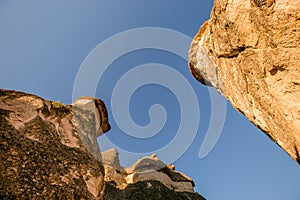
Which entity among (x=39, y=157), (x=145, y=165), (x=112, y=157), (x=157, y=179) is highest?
(x=112, y=157)

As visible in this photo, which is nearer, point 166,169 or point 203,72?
point 203,72

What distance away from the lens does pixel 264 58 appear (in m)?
6.51

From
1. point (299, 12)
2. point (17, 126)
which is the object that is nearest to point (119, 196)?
point (17, 126)

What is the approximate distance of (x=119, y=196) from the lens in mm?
16156

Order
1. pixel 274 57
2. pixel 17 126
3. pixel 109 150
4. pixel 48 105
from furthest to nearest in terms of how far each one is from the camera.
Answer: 1. pixel 109 150
2. pixel 48 105
3. pixel 17 126
4. pixel 274 57

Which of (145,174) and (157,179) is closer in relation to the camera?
(157,179)

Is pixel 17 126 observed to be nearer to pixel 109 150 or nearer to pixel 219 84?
pixel 219 84

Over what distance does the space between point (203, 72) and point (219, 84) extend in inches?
54.5

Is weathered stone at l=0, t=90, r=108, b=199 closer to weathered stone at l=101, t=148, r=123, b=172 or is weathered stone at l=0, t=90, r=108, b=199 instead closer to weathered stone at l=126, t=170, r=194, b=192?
weathered stone at l=126, t=170, r=194, b=192

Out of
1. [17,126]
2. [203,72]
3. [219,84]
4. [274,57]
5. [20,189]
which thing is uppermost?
[203,72]

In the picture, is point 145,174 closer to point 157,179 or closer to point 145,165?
point 157,179

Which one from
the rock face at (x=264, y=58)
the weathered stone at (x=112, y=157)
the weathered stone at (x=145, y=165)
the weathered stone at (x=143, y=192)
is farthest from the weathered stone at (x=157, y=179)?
the rock face at (x=264, y=58)

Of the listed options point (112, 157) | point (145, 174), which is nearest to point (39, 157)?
point (145, 174)

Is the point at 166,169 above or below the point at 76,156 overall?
above
